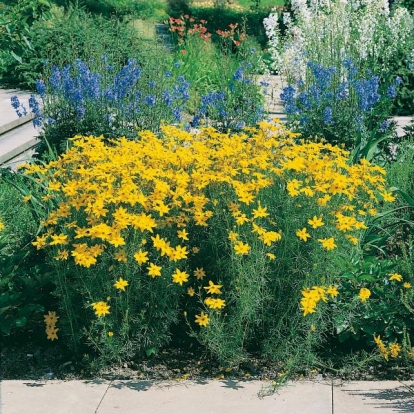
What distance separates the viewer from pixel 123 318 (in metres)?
4.30

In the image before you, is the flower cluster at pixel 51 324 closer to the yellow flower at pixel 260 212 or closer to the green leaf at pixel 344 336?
the yellow flower at pixel 260 212

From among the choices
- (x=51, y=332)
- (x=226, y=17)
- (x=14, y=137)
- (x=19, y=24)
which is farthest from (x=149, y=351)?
(x=226, y=17)

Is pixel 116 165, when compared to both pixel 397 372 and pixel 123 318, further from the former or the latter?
pixel 397 372

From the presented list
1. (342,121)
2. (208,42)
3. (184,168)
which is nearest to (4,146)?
(342,121)

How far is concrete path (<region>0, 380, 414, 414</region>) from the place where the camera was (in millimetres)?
3904

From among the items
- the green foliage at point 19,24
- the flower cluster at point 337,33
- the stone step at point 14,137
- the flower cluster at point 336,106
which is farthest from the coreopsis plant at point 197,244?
the flower cluster at point 337,33

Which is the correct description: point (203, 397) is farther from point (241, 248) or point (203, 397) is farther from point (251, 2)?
point (251, 2)

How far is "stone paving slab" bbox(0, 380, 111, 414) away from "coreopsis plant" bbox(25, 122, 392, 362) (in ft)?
0.79

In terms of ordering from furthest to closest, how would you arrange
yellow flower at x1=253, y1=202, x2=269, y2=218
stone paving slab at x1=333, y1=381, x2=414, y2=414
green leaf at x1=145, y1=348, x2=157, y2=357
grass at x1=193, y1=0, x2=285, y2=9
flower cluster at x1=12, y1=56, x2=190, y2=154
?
1. grass at x1=193, y1=0, x2=285, y2=9
2. flower cluster at x1=12, y1=56, x2=190, y2=154
3. green leaf at x1=145, y1=348, x2=157, y2=357
4. yellow flower at x1=253, y1=202, x2=269, y2=218
5. stone paving slab at x1=333, y1=381, x2=414, y2=414

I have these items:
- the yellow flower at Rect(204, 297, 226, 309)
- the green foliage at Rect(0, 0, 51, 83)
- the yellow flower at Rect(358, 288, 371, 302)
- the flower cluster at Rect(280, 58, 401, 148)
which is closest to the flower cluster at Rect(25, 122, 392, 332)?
the yellow flower at Rect(204, 297, 226, 309)

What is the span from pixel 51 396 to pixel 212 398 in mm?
815

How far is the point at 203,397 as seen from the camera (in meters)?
4.03

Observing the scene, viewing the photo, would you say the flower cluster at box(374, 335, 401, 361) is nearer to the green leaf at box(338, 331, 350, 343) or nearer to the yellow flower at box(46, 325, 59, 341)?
the green leaf at box(338, 331, 350, 343)

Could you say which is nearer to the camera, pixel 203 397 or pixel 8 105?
pixel 203 397
